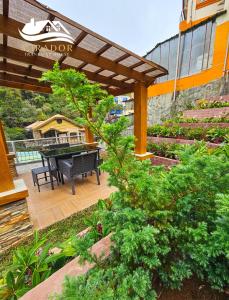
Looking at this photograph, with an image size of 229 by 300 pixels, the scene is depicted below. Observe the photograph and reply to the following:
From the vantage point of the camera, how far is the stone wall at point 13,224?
2.04 m

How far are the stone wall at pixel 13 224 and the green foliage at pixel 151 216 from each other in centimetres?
178

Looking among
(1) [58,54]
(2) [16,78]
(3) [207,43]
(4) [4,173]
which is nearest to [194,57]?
(3) [207,43]

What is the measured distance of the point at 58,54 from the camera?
2.58 metres

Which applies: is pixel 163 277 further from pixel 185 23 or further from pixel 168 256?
pixel 185 23

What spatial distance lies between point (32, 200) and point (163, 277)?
3329 mm

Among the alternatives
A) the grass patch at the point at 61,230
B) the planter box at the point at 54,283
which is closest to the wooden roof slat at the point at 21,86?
the grass patch at the point at 61,230

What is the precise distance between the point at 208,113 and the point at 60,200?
5936 mm

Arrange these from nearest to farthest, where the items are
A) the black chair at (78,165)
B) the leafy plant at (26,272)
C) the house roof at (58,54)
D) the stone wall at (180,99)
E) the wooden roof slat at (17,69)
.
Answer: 1. the leafy plant at (26,272)
2. the house roof at (58,54)
3. the wooden roof slat at (17,69)
4. the black chair at (78,165)
5. the stone wall at (180,99)

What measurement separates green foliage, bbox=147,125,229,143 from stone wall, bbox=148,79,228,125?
9.23 feet

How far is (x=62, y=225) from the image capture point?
8.07 feet

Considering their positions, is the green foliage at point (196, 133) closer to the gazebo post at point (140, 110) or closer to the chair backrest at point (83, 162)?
the gazebo post at point (140, 110)

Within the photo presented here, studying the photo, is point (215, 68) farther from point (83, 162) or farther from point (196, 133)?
point (83, 162)

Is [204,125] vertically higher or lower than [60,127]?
higher

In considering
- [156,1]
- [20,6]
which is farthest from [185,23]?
[20,6]
